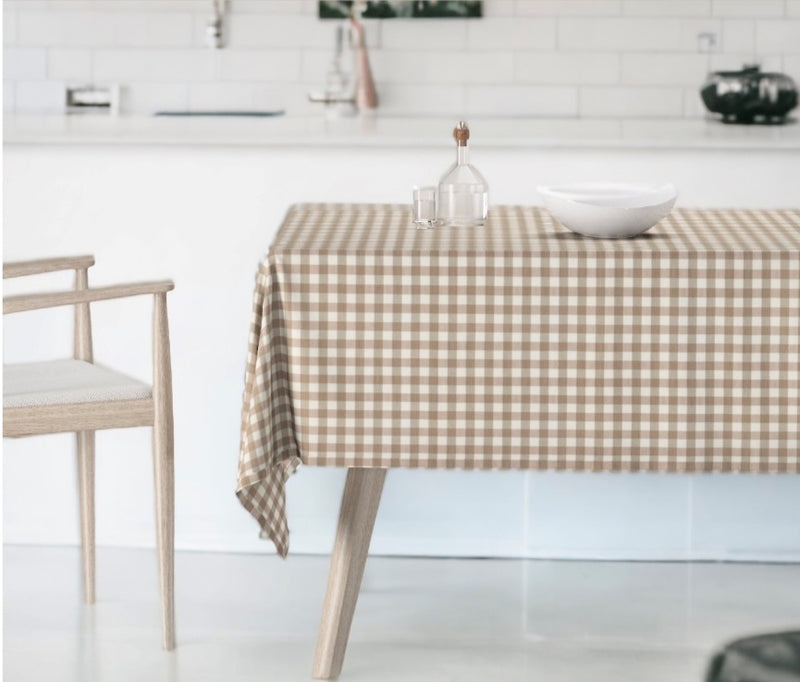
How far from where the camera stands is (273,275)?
7.57 ft

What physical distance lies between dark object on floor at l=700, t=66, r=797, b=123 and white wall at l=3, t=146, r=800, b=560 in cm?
82

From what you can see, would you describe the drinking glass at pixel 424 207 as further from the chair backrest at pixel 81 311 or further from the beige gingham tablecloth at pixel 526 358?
the chair backrest at pixel 81 311

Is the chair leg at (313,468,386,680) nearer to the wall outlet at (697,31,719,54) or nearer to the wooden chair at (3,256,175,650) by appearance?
the wooden chair at (3,256,175,650)

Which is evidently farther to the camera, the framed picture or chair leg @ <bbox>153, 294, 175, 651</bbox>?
the framed picture

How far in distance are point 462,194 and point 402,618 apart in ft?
3.08

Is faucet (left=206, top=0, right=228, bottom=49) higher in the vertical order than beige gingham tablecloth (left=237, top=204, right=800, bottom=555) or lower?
higher

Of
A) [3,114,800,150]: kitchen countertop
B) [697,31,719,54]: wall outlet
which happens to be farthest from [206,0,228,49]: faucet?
[697,31,719,54]: wall outlet

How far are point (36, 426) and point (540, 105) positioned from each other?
9.06 feet

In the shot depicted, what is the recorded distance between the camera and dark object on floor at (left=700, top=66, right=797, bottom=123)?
3.91m

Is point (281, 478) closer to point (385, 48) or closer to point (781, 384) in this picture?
point (781, 384)

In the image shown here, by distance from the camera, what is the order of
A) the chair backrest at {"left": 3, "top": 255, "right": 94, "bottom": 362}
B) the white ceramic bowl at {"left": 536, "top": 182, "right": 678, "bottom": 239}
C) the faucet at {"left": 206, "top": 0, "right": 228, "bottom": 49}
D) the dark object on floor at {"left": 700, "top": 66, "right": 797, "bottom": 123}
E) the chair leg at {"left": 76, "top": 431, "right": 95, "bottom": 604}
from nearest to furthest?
the white ceramic bowl at {"left": 536, "top": 182, "right": 678, "bottom": 239} → the chair backrest at {"left": 3, "top": 255, "right": 94, "bottom": 362} → the chair leg at {"left": 76, "top": 431, "right": 95, "bottom": 604} → the dark object on floor at {"left": 700, "top": 66, "right": 797, "bottom": 123} → the faucet at {"left": 206, "top": 0, "right": 228, "bottom": 49}

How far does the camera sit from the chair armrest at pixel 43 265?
8.96 ft

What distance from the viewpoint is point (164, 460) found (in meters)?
2.64

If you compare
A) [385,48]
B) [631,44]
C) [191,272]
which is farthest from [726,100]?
[191,272]
